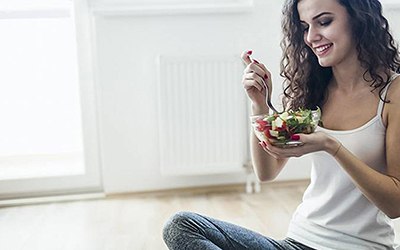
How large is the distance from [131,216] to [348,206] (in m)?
1.37

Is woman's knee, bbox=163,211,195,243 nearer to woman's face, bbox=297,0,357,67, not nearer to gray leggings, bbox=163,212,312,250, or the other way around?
gray leggings, bbox=163,212,312,250

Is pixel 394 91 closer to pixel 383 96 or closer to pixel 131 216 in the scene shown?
pixel 383 96

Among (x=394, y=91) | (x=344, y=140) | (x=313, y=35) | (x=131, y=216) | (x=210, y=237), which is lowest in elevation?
(x=131, y=216)

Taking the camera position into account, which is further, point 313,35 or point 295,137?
point 313,35

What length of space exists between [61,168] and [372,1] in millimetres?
2000

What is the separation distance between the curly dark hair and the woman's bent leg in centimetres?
34

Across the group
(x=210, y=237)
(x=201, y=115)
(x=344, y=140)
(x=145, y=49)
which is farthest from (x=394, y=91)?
(x=145, y=49)

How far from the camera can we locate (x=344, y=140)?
1.09 m

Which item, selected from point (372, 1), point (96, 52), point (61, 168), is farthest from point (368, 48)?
point (61, 168)

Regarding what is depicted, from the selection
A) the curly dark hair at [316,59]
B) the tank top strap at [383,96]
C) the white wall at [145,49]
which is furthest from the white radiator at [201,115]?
the tank top strap at [383,96]

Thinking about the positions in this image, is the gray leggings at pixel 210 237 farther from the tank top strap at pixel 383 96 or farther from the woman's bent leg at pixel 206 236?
the tank top strap at pixel 383 96

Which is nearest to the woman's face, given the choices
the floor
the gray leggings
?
the gray leggings

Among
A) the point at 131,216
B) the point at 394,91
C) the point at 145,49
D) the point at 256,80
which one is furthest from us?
the point at 145,49

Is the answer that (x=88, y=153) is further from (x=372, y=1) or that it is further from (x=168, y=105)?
(x=372, y=1)
